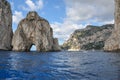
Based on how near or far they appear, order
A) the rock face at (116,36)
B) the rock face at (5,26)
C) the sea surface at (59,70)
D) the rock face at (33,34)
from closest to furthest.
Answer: the sea surface at (59,70) < the rock face at (116,36) < the rock face at (33,34) < the rock face at (5,26)

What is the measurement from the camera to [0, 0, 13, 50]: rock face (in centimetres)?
13538

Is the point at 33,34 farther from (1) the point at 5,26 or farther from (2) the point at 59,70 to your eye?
(2) the point at 59,70

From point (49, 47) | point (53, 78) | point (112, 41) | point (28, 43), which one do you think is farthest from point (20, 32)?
point (53, 78)

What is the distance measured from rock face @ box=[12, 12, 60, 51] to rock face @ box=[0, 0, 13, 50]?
4768 millimetres

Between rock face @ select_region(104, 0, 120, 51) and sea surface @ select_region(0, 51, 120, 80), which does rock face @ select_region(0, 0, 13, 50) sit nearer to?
rock face @ select_region(104, 0, 120, 51)

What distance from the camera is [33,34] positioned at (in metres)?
138

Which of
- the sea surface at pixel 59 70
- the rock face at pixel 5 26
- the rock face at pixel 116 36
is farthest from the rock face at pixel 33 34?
the sea surface at pixel 59 70

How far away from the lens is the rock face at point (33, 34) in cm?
13500

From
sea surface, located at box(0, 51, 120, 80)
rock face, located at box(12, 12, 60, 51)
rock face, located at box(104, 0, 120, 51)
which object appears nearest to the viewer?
sea surface, located at box(0, 51, 120, 80)

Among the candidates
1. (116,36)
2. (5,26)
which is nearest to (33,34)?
(5,26)

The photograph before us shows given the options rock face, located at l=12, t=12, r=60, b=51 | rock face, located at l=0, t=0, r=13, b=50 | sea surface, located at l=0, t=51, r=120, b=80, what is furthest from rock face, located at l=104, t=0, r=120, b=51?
sea surface, located at l=0, t=51, r=120, b=80

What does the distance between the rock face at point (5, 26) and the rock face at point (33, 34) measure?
4.77 metres

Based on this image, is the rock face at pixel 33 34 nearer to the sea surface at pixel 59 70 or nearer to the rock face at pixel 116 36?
the rock face at pixel 116 36

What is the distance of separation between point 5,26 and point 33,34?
A: 18.1 metres
